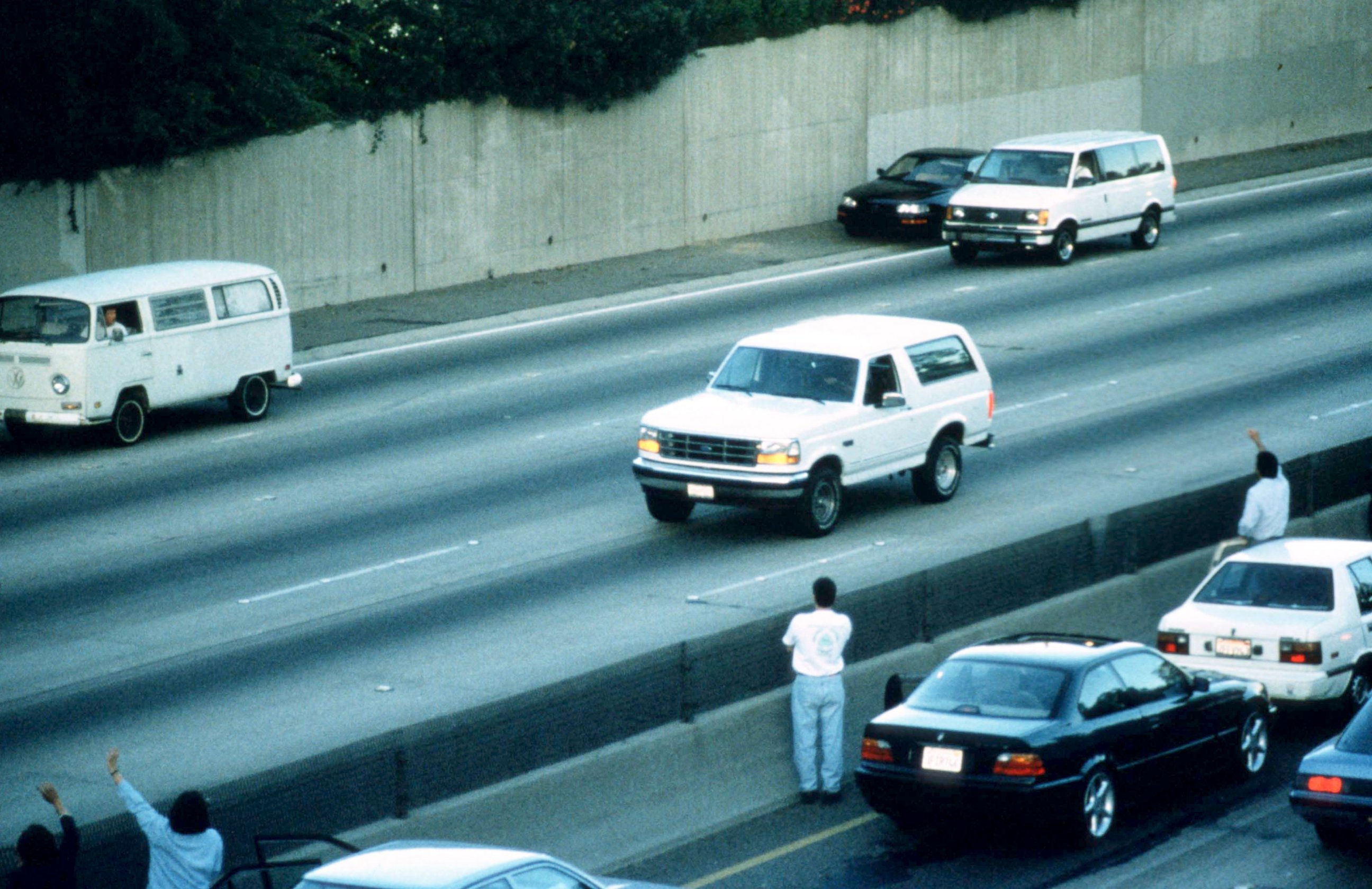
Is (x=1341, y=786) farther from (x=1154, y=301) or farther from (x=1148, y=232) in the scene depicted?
(x=1148, y=232)

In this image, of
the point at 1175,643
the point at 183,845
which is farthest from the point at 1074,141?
the point at 183,845

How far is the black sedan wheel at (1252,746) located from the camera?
Answer: 14375mm

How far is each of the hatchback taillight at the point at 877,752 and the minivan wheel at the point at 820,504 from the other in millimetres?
7099

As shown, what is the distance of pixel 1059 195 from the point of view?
35.3 m

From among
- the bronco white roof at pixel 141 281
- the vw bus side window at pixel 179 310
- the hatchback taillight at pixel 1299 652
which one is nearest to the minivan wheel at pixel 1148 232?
the bronco white roof at pixel 141 281

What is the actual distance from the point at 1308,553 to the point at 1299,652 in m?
1.23

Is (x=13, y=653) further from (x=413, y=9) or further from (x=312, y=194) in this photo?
(x=413, y=9)

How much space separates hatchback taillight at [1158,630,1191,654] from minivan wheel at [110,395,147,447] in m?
13.3

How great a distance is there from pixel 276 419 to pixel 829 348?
8.38 metres

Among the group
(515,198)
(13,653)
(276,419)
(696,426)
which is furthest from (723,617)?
(515,198)

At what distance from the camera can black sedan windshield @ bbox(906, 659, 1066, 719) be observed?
12961mm

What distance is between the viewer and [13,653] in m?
16.6

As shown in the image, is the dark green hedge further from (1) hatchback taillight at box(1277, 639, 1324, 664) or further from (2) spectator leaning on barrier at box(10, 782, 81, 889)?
(2) spectator leaning on barrier at box(10, 782, 81, 889)

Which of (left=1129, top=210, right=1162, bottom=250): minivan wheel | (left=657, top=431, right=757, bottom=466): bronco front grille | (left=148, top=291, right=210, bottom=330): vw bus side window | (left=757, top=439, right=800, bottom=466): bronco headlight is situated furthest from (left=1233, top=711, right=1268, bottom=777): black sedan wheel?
(left=1129, top=210, right=1162, bottom=250): minivan wheel
